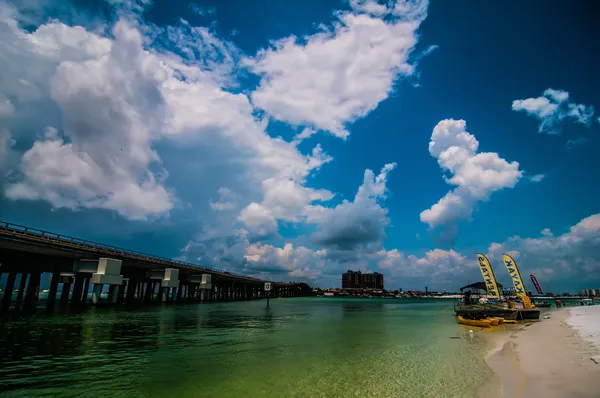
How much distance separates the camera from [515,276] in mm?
64438

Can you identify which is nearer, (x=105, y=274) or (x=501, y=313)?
(x=501, y=313)

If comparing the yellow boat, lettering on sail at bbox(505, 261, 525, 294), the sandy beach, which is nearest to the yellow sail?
lettering on sail at bbox(505, 261, 525, 294)

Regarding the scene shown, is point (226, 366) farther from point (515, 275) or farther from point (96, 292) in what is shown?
point (515, 275)

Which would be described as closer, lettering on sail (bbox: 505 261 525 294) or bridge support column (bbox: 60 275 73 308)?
lettering on sail (bbox: 505 261 525 294)

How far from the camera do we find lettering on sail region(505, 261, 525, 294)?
6347 cm

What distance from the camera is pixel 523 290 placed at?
6300cm

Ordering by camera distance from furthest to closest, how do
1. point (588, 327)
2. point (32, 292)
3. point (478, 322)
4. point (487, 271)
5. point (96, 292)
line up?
point (487, 271) → point (96, 292) → point (32, 292) → point (478, 322) → point (588, 327)

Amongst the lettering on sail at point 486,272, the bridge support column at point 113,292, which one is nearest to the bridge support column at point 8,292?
the bridge support column at point 113,292

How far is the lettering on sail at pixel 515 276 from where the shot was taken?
6347cm

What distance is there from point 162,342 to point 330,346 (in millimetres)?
14258

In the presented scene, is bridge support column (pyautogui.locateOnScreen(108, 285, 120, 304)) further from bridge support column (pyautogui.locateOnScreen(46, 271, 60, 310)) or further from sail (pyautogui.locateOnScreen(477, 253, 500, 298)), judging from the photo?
sail (pyautogui.locateOnScreen(477, 253, 500, 298))

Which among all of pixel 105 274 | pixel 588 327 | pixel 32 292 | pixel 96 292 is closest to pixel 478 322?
pixel 588 327

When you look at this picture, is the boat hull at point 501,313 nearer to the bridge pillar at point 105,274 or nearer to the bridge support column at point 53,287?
the bridge pillar at point 105,274

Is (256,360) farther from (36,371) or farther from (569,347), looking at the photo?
(569,347)
